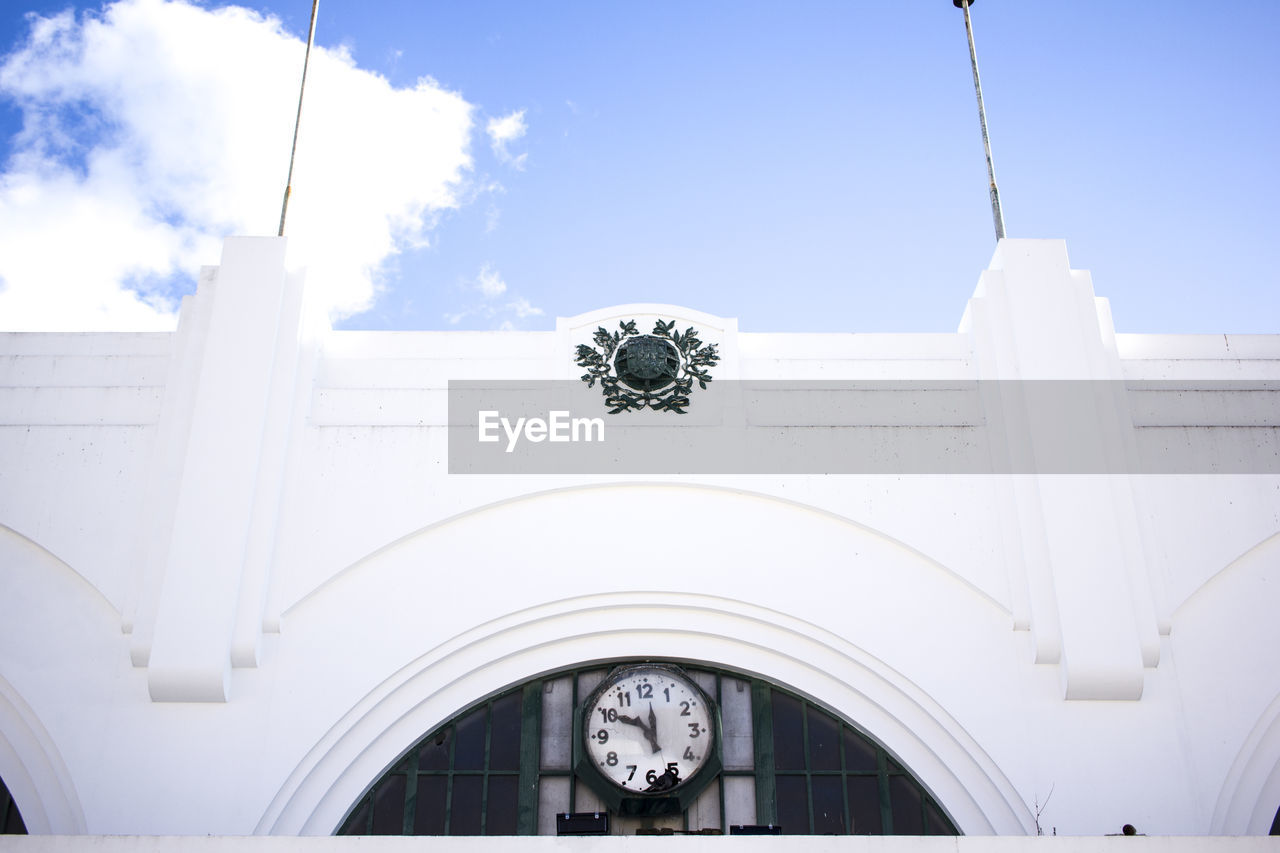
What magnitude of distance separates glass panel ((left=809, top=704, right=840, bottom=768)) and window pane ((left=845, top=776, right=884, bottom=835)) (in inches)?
9.3

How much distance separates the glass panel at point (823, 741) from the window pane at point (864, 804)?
0.24 m

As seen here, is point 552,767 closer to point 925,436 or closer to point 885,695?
point 885,695

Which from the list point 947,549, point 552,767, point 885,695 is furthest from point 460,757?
point 947,549

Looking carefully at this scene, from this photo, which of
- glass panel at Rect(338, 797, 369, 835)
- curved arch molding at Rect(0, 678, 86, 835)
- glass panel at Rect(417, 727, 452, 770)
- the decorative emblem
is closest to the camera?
curved arch molding at Rect(0, 678, 86, 835)

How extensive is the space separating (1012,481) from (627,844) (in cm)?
578

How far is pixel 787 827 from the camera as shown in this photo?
1168cm

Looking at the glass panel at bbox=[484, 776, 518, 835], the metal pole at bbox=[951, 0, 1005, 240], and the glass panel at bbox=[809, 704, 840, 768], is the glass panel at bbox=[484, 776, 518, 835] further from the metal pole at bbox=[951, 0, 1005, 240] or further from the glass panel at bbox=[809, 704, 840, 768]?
the metal pole at bbox=[951, 0, 1005, 240]

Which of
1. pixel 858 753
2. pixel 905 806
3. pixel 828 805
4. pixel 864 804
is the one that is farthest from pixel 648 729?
pixel 905 806

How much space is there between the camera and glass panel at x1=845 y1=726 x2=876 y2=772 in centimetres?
1195

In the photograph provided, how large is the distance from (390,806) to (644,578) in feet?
11.0

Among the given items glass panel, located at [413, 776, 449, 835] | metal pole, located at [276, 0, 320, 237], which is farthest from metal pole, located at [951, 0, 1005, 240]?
glass panel, located at [413, 776, 449, 835]

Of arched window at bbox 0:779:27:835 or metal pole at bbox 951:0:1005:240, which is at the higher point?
metal pole at bbox 951:0:1005:240

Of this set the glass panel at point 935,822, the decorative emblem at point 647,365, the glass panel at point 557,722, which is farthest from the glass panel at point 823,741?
the decorative emblem at point 647,365

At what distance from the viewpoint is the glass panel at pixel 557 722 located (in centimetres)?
1198
